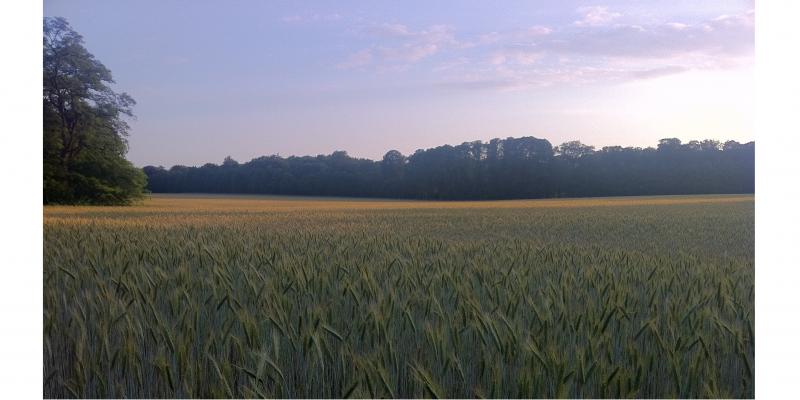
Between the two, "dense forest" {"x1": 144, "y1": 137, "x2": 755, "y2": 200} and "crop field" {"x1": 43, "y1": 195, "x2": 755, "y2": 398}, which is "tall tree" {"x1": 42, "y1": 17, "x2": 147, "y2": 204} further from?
"crop field" {"x1": 43, "y1": 195, "x2": 755, "y2": 398}

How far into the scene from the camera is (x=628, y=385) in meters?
2.09

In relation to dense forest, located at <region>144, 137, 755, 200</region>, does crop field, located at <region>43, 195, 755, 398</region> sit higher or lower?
lower

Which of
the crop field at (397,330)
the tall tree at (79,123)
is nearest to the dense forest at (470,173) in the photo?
the tall tree at (79,123)

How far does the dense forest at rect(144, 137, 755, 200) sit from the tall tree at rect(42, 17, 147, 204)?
169 centimetres

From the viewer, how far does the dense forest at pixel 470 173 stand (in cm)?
727

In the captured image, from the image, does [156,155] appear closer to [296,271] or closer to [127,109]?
[296,271]

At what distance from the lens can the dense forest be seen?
7270 millimetres

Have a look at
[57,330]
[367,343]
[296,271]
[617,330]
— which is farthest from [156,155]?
[617,330]

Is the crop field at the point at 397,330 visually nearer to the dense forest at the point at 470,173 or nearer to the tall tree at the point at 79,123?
the dense forest at the point at 470,173

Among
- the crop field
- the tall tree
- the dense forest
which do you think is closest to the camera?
the crop field

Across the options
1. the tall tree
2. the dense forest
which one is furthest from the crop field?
the tall tree

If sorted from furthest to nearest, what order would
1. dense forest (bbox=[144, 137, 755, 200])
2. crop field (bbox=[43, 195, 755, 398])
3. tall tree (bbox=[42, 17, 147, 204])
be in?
tall tree (bbox=[42, 17, 147, 204]), dense forest (bbox=[144, 137, 755, 200]), crop field (bbox=[43, 195, 755, 398])
